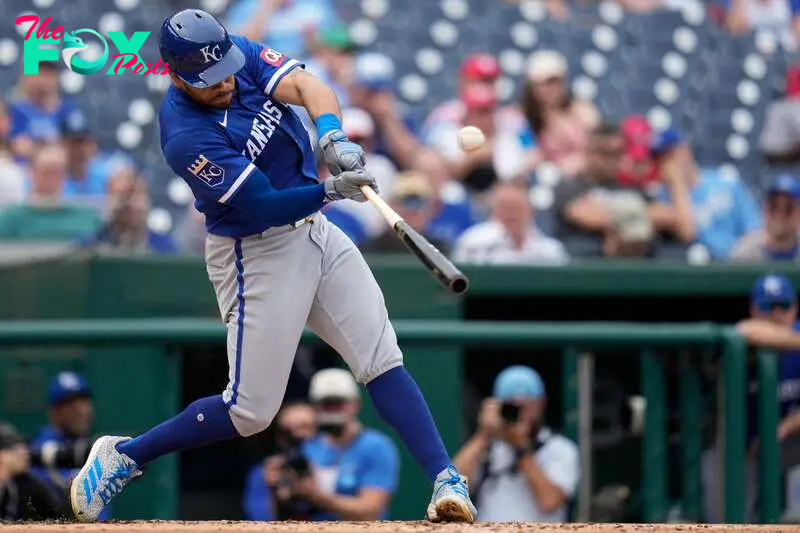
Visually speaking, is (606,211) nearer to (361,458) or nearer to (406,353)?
(406,353)

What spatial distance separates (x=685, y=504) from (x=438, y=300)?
1.48 m

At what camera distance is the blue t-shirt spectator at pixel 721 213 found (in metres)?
8.00

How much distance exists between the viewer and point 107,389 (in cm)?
635

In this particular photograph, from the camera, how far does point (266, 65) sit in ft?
13.8

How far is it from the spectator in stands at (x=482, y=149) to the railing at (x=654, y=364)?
1.67 meters

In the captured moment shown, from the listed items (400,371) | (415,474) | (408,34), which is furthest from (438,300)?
(408,34)

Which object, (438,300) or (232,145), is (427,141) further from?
(232,145)

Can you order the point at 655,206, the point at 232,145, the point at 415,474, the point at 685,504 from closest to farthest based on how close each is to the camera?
the point at 232,145
the point at 685,504
the point at 415,474
the point at 655,206

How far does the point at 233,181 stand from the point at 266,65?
45 centimetres

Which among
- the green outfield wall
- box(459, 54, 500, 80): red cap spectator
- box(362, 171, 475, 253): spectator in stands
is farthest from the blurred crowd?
box(459, 54, 500, 80): red cap spectator

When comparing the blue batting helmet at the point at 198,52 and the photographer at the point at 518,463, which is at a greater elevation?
the blue batting helmet at the point at 198,52

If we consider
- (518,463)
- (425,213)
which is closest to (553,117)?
(425,213)

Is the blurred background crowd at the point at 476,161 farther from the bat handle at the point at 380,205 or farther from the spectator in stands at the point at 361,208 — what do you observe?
the bat handle at the point at 380,205

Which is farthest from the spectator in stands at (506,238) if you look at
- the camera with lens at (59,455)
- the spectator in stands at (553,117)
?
the camera with lens at (59,455)
